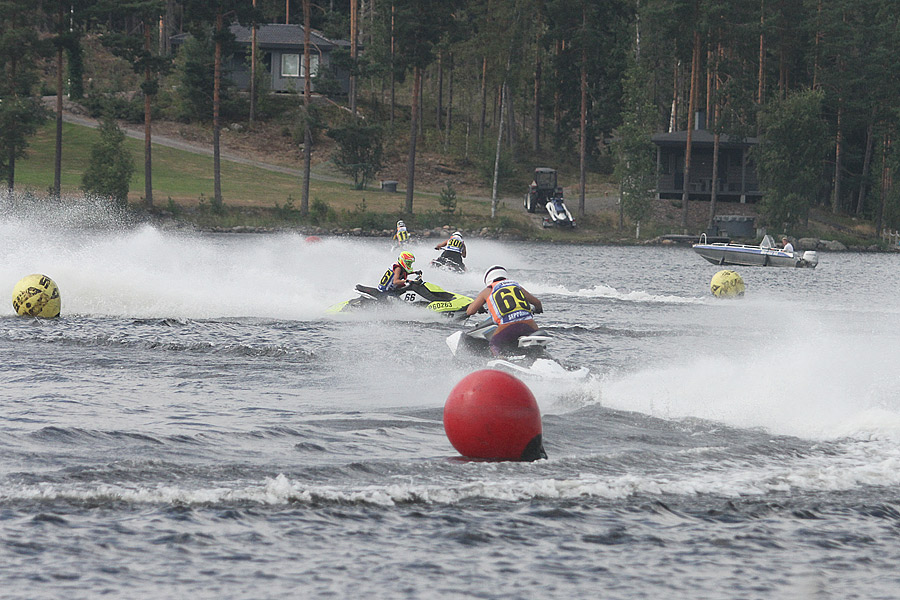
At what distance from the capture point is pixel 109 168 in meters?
59.1

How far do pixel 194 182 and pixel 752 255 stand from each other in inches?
1425

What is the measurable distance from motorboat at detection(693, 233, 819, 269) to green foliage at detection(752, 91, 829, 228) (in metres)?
19.7

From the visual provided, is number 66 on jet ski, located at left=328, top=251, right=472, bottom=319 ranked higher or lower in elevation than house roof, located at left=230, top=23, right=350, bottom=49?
lower

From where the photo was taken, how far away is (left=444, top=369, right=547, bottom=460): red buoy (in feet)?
36.7

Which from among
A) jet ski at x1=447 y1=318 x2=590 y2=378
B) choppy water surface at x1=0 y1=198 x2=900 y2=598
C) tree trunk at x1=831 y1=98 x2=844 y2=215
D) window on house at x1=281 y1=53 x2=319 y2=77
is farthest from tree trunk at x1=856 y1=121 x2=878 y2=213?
jet ski at x1=447 y1=318 x2=590 y2=378

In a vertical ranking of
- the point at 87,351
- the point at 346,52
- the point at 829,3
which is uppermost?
the point at 829,3

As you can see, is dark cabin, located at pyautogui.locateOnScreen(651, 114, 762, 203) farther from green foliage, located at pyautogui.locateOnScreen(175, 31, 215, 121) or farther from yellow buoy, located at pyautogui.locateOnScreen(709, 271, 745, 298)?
yellow buoy, located at pyautogui.locateOnScreen(709, 271, 745, 298)

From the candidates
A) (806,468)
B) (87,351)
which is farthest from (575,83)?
(806,468)

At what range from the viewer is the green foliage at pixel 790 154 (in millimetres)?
72312

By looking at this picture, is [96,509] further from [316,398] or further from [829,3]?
[829,3]

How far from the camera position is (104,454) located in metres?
11.5

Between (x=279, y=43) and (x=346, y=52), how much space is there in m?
22.7

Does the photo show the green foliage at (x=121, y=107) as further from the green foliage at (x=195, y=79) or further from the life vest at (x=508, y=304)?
the life vest at (x=508, y=304)

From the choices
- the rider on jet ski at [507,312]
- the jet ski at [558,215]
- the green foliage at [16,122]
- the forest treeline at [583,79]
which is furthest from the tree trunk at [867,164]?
the rider on jet ski at [507,312]
